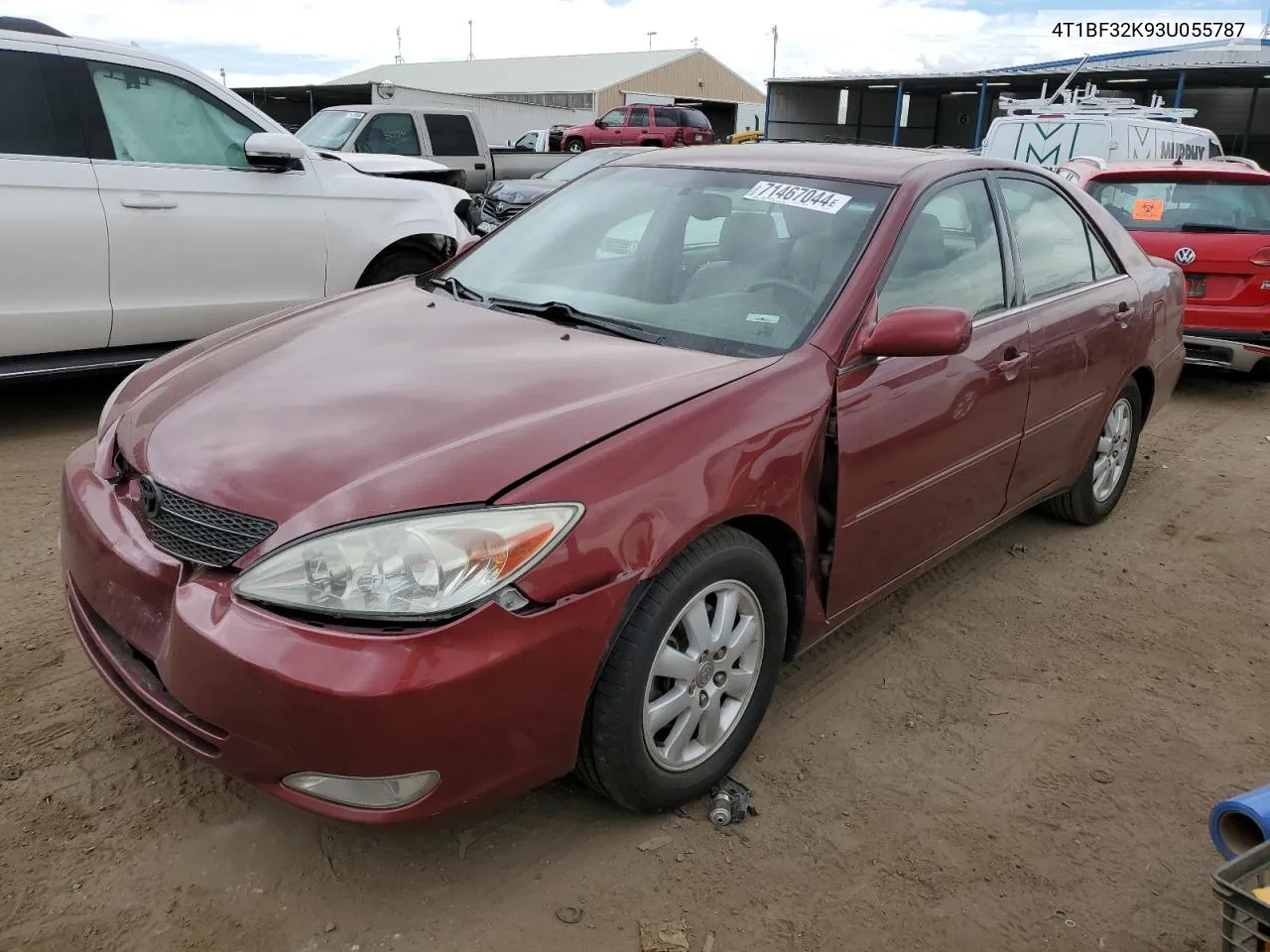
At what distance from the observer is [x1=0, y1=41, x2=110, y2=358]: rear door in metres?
4.78

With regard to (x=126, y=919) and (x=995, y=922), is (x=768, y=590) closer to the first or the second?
(x=995, y=922)

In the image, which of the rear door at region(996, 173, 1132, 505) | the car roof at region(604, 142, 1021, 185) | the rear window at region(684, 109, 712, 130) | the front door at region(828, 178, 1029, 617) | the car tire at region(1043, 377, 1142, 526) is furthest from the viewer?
the rear window at region(684, 109, 712, 130)

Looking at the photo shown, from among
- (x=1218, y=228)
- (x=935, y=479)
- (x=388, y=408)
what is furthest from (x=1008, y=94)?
(x=388, y=408)

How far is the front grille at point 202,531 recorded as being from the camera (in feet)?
6.95

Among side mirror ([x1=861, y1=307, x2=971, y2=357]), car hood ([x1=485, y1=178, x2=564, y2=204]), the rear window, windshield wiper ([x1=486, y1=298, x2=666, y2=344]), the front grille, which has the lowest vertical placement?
the front grille

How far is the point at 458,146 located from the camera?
1453 centimetres

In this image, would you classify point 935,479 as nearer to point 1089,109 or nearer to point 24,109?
point 24,109

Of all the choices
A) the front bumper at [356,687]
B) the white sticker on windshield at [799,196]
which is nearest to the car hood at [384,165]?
the white sticker on windshield at [799,196]

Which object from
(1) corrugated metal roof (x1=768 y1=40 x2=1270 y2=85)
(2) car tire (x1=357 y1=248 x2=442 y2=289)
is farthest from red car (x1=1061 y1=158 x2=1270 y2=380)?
(1) corrugated metal roof (x1=768 y1=40 x2=1270 y2=85)

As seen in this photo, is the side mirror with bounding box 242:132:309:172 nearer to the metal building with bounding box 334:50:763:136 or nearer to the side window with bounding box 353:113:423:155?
the side window with bounding box 353:113:423:155

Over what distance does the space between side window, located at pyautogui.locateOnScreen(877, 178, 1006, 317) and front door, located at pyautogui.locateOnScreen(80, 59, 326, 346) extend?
387 centimetres

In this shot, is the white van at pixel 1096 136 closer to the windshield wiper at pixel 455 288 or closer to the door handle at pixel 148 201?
the door handle at pixel 148 201

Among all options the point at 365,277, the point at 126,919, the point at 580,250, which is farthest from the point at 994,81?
the point at 126,919

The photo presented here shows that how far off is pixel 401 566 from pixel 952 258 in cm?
217
